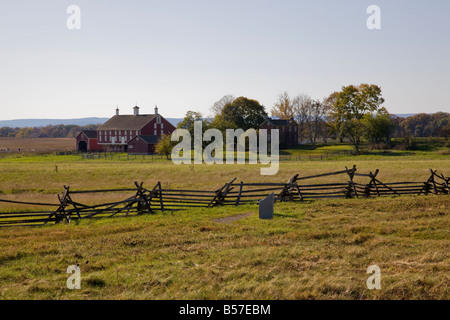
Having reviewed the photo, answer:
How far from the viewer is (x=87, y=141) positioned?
97375mm

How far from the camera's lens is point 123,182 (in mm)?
38250

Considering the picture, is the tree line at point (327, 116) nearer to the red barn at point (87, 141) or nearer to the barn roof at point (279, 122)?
the barn roof at point (279, 122)

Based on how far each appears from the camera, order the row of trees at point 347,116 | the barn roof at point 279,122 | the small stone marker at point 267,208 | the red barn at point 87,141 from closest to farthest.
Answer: the small stone marker at point 267,208
the row of trees at point 347,116
the barn roof at point 279,122
the red barn at point 87,141

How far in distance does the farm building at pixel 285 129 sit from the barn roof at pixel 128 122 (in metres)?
26.4

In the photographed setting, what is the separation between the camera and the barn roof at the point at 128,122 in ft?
304

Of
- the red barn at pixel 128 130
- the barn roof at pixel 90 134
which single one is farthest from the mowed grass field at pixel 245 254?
the barn roof at pixel 90 134

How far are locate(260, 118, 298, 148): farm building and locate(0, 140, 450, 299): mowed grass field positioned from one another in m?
67.3

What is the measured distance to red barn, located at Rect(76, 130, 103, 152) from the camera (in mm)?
96938

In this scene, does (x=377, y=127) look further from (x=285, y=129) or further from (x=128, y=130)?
(x=128, y=130)

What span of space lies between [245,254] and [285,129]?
83.8 metres

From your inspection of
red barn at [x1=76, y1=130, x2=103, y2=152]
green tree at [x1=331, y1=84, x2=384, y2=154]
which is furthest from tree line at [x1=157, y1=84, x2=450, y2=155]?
red barn at [x1=76, y1=130, x2=103, y2=152]

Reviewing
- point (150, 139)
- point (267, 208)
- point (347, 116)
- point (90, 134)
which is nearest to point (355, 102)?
point (347, 116)

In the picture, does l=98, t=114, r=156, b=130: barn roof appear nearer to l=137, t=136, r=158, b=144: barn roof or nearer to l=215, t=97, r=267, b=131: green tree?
l=137, t=136, r=158, b=144: barn roof
